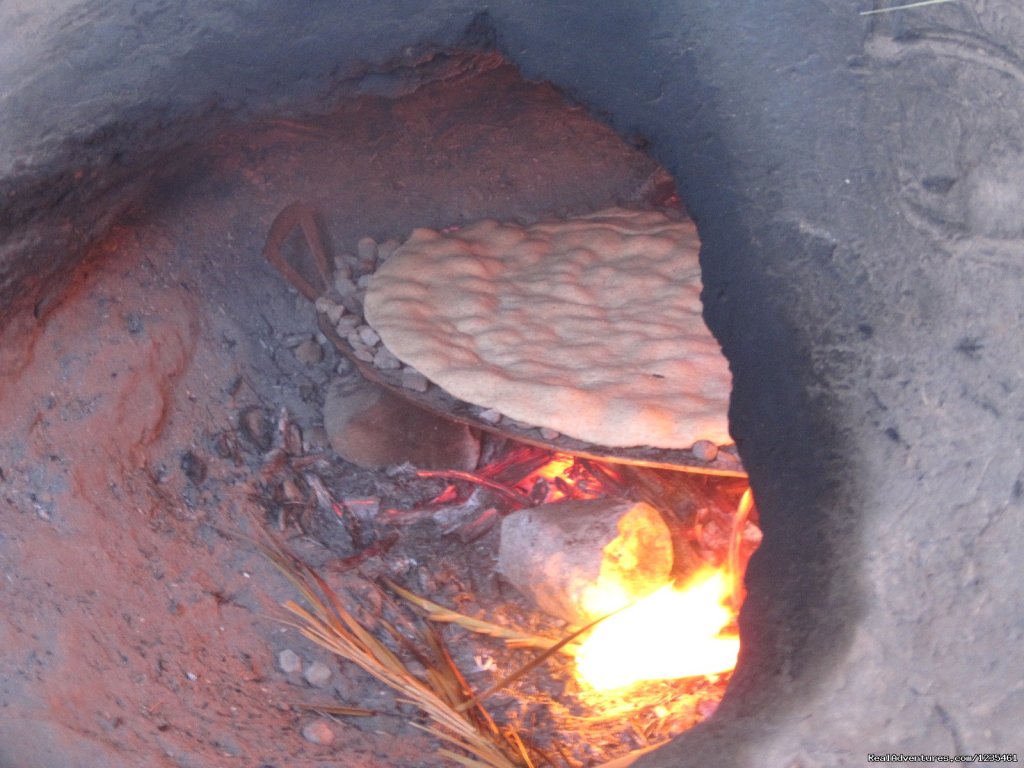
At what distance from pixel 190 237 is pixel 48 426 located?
590 mm

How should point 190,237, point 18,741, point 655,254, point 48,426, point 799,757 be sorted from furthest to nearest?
point 655,254 → point 190,237 → point 48,426 → point 18,741 → point 799,757

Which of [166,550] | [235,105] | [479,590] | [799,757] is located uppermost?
[235,105]

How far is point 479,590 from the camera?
2.13 m

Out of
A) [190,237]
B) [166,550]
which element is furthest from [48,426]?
[190,237]

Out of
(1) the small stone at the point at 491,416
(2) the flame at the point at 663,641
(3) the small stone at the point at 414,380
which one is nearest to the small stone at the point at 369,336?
(3) the small stone at the point at 414,380

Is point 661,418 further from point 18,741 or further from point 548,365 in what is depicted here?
point 18,741

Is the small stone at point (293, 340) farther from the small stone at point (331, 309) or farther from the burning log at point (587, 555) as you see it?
the burning log at point (587, 555)

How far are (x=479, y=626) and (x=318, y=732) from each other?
0.39 metres

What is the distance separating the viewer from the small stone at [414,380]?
2137mm

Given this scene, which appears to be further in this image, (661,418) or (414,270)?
(414,270)

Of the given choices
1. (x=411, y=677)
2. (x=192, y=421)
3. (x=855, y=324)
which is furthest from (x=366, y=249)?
(x=855, y=324)

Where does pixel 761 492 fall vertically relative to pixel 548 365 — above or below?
above

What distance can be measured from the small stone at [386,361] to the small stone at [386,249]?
1.43 feet

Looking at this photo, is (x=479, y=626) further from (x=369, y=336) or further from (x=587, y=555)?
(x=369, y=336)
